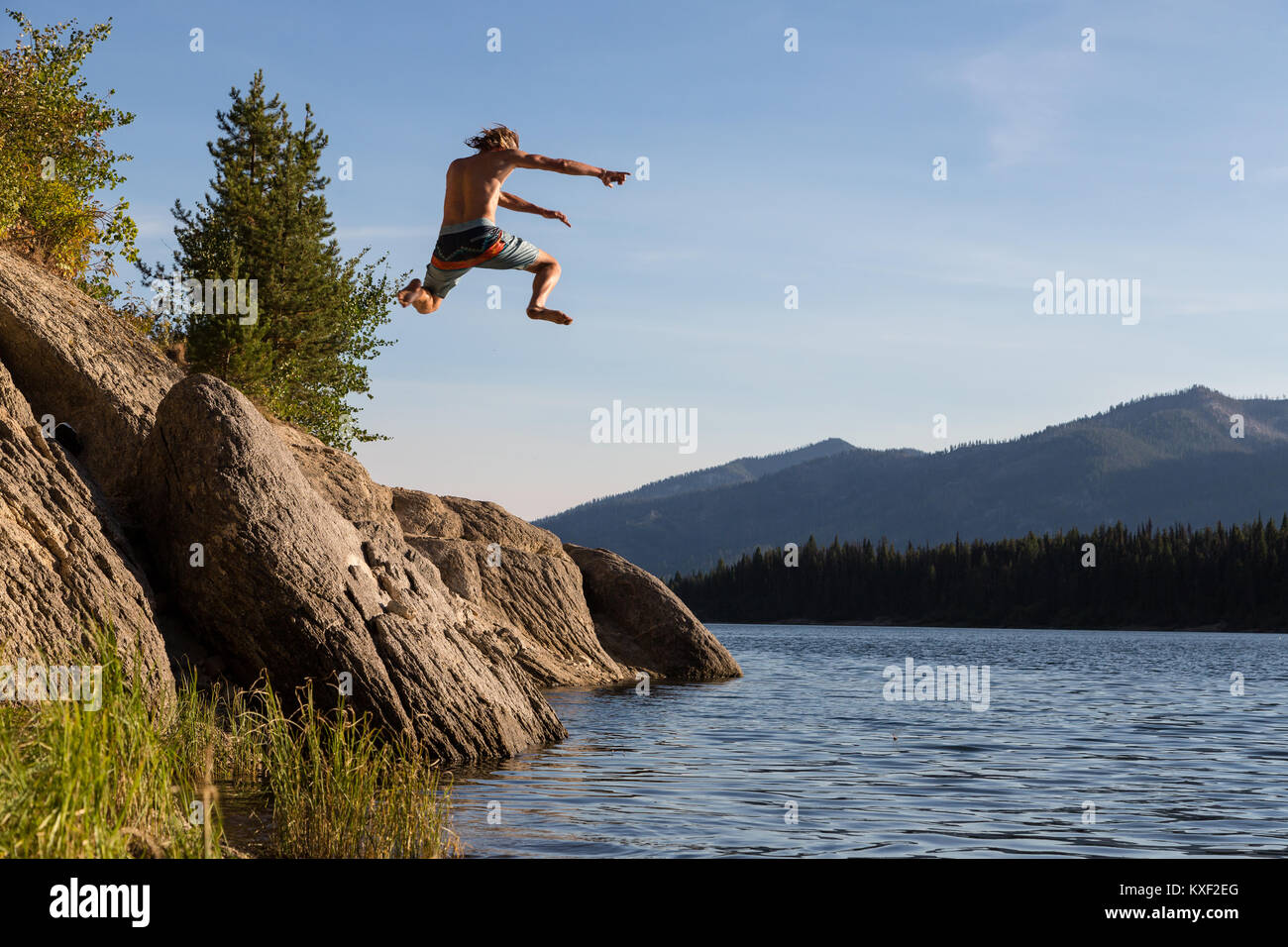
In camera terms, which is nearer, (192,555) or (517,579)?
(192,555)

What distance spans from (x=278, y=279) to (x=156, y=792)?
144 feet

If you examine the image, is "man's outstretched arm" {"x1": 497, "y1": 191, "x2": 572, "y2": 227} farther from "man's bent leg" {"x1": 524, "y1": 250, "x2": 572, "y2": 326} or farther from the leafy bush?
the leafy bush

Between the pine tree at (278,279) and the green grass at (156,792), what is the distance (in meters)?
30.4

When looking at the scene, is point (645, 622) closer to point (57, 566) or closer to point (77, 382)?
point (77, 382)

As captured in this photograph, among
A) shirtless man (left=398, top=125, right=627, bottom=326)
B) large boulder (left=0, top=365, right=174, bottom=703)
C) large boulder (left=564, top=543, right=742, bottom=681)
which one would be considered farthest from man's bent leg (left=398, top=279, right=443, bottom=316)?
large boulder (left=564, top=543, right=742, bottom=681)

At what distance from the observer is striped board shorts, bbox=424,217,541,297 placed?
12695 millimetres

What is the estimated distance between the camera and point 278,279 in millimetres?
50719

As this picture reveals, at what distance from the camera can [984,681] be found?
46.8 m

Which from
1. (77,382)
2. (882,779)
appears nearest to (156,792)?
(882,779)

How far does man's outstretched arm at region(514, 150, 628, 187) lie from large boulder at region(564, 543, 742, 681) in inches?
1148

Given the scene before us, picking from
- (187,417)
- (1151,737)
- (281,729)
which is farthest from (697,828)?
(1151,737)

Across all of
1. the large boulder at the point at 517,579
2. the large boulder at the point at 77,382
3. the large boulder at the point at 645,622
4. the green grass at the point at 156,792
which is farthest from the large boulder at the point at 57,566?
the large boulder at the point at 645,622
